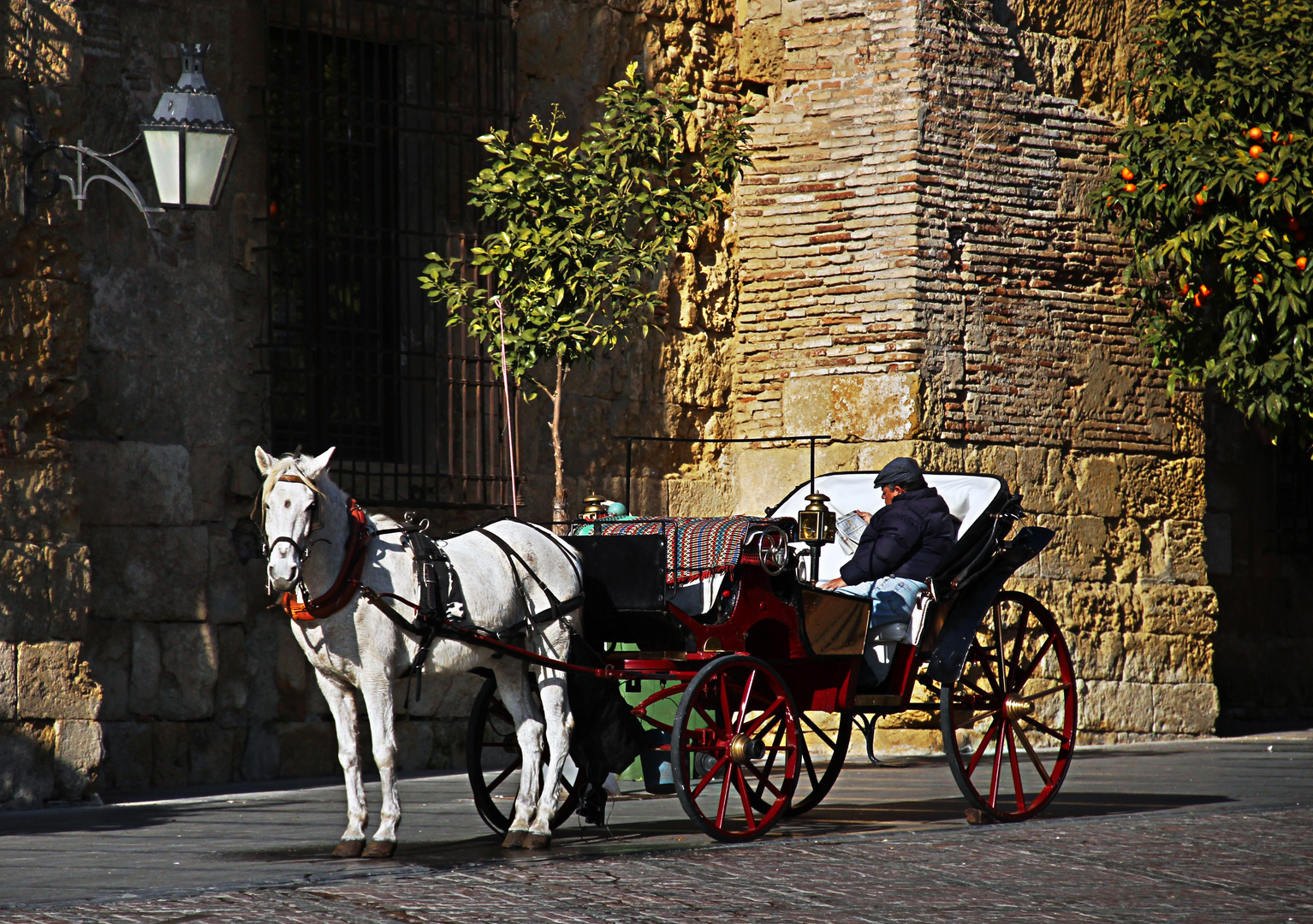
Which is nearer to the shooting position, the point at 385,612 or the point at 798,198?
the point at 385,612

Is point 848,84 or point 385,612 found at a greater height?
point 848,84

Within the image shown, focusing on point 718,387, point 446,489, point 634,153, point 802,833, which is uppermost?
point 634,153

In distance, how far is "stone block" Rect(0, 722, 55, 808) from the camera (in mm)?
9969

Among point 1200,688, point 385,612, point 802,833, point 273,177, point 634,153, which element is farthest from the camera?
point 1200,688

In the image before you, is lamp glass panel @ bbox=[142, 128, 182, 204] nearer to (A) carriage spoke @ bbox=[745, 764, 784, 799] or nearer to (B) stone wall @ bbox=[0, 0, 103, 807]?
(B) stone wall @ bbox=[0, 0, 103, 807]

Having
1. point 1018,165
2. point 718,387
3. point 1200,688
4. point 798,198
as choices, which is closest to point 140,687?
point 718,387

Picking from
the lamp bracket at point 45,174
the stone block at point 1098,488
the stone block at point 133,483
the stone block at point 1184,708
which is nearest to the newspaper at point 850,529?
the lamp bracket at point 45,174

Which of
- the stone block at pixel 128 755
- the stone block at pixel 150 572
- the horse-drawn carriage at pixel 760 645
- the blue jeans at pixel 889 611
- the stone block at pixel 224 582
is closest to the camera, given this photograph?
the horse-drawn carriage at pixel 760 645

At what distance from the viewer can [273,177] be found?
41.4 feet

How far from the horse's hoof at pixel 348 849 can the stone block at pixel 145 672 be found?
424cm

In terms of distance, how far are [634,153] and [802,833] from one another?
4.75m

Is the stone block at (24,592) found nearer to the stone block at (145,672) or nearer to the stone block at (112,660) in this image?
the stone block at (112,660)

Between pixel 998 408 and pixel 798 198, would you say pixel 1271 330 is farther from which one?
pixel 798 198

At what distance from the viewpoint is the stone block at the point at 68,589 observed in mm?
10320
